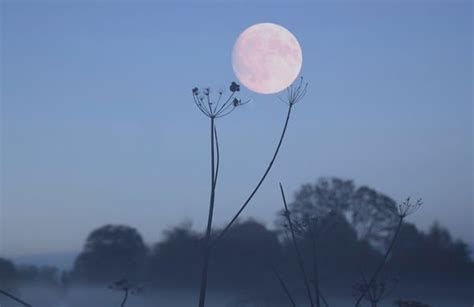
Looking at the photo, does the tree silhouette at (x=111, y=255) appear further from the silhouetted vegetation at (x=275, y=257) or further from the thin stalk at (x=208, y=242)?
the thin stalk at (x=208, y=242)

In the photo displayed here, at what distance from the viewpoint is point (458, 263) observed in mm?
21969

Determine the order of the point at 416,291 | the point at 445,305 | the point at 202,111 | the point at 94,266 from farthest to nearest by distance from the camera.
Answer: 1. the point at 94,266
2. the point at 416,291
3. the point at 445,305
4. the point at 202,111

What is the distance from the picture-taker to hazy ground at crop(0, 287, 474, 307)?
16422mm

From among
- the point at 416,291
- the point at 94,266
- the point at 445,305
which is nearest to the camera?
the point at 445,305

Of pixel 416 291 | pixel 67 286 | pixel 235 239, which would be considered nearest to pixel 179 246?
pixel 235 239

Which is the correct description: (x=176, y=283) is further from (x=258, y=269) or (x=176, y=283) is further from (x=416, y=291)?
(x=416, y=291)

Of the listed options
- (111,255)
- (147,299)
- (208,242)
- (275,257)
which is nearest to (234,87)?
(208,242)

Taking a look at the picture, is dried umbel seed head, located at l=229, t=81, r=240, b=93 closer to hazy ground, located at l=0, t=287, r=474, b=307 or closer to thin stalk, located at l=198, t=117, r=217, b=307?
thin stalk, located at l=198, t=117, r=217, b=307

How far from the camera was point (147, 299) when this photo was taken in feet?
59.7

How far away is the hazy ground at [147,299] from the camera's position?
53.9 feet

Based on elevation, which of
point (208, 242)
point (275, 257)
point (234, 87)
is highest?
point (275, 257)

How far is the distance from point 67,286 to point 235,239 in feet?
21.1

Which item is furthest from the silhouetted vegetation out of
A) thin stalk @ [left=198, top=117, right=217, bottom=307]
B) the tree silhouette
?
thin stalk @ [left=198, top=117, right=217, bottom=307]

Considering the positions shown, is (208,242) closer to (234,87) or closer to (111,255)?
(234,87)
